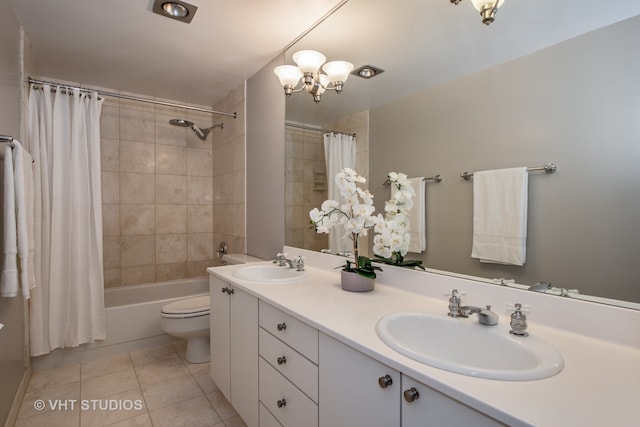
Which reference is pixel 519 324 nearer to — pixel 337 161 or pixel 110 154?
pixel 337 161

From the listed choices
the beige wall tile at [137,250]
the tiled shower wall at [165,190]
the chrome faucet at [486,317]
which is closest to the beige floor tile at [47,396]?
the tiled shower wall at [165,190]

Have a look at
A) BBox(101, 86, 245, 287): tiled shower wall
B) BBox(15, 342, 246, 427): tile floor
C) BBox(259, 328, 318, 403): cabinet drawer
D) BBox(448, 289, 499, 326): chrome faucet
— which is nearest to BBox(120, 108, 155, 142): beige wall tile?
BBox(101, 86, 245, 287): tiled shower wall

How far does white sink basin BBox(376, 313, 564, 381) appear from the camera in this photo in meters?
0.67

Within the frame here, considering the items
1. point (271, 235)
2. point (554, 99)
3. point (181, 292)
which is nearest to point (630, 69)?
point (554, 99)

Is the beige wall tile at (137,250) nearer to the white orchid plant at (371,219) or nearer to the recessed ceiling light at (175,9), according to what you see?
the recessed ceiling light at (175,9)

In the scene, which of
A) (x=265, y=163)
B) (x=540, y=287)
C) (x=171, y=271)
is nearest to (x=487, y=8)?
(x=540, y=287)

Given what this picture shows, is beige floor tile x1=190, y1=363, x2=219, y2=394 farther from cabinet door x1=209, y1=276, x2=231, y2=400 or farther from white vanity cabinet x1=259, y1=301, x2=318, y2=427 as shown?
white vanity cabinet x1=259, y1=301, x2=318, y2=427

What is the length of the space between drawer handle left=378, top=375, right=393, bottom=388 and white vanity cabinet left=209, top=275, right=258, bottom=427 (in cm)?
74

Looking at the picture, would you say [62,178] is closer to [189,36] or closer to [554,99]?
[189,36]

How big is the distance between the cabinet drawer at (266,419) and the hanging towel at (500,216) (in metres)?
1.02

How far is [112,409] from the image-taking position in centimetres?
172

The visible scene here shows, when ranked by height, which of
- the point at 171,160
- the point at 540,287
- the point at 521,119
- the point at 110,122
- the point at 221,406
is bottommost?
the point at 221,406

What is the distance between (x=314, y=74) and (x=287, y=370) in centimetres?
154

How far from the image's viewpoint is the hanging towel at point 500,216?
3.36 feet
